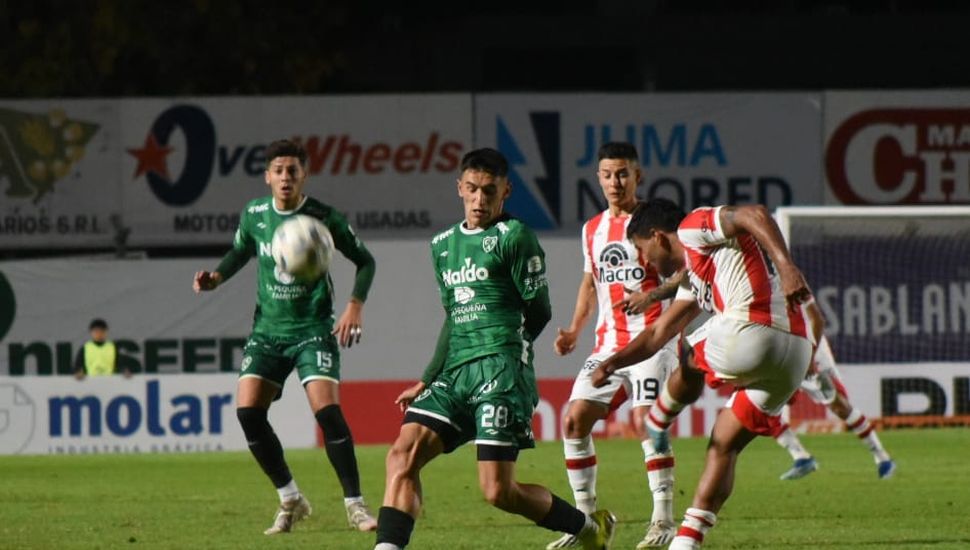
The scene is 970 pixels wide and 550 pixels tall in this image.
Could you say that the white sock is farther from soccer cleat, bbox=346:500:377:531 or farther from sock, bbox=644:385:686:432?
sock, bbox=644:385:686:432

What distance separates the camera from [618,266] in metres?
11.5


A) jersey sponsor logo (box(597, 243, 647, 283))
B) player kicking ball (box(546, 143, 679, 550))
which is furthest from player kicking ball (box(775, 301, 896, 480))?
jersey sponsor logo (box(597, 243, 647, 283))

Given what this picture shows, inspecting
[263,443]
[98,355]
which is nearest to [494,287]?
[263,443]

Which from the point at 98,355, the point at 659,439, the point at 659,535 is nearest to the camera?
the point at 659,535

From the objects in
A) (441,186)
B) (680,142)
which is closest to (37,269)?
(441,186)

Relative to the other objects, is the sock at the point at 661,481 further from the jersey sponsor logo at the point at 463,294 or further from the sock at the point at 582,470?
the jersey sponsor logo at the point at 463,294

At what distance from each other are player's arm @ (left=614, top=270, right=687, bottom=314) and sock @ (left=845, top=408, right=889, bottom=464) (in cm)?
589

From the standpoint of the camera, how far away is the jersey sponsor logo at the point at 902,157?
25.7 m

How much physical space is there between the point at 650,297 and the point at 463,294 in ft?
4.82

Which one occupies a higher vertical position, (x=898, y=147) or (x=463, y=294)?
(x=898, y=147)

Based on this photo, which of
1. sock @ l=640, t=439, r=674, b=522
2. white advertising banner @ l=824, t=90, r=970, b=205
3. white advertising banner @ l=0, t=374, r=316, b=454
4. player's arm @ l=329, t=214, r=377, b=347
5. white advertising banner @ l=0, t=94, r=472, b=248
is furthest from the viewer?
white advertising banner @ l=824, t=90, r=970, b=205

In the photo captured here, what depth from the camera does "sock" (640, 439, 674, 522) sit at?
10.8 m

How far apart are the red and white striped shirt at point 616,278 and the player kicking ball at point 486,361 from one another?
2.44 metres

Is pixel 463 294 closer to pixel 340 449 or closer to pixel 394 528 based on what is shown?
pixel 394 528
